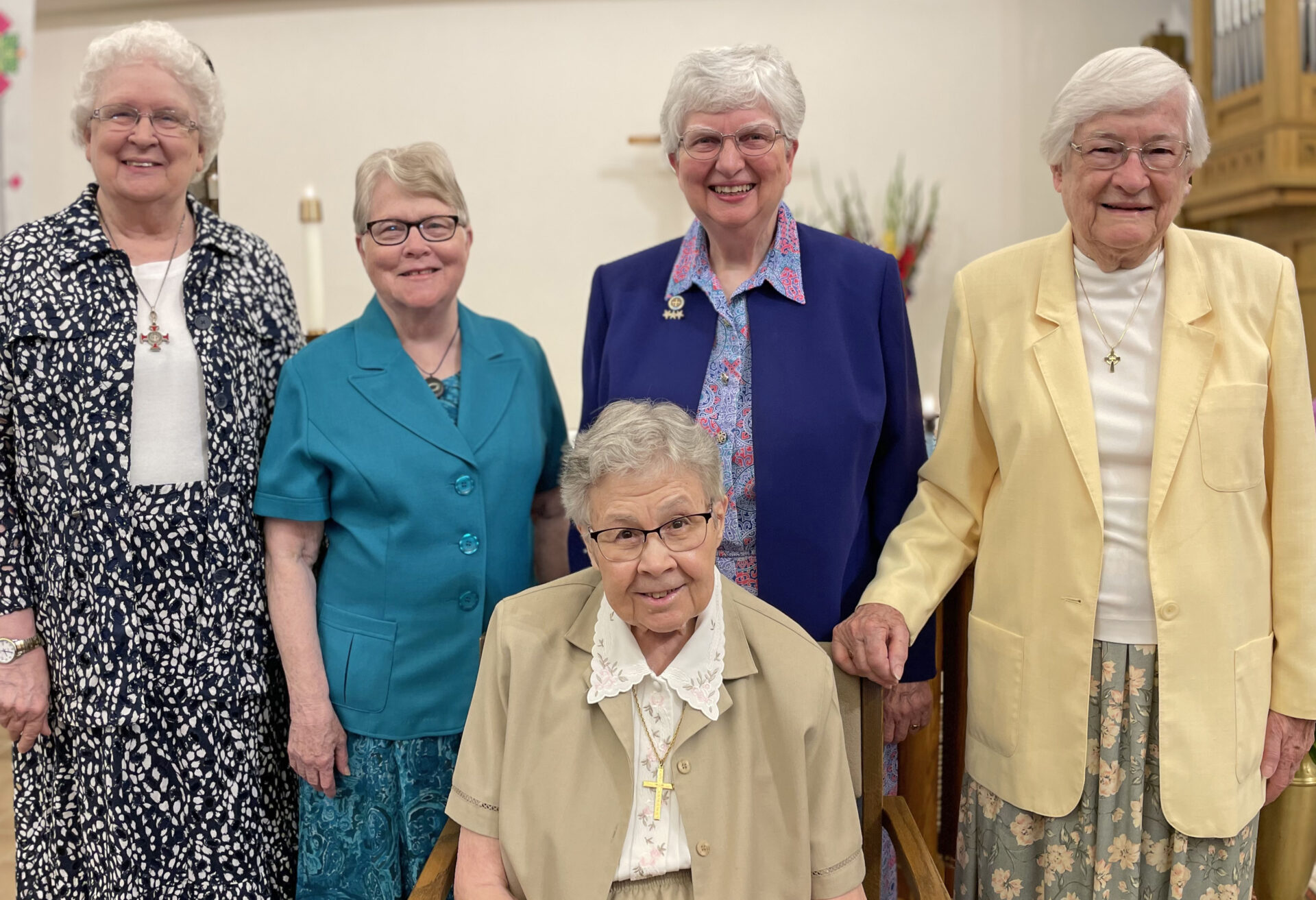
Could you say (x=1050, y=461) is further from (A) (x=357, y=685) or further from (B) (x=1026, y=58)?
(B) (x=1026, y=58)

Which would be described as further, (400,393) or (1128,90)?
(400,393)

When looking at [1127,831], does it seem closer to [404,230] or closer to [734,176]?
[734,176]

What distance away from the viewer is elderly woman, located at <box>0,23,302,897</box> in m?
1.83

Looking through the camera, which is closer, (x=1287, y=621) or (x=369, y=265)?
(x=1287, y=621)

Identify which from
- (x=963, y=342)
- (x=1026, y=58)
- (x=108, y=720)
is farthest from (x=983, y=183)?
(x=108, y=720)

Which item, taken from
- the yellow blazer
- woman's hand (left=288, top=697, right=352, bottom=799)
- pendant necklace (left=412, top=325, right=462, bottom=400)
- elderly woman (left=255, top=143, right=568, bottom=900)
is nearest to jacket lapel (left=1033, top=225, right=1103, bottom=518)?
the yellow blazer

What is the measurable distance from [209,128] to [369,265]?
1.31 ft

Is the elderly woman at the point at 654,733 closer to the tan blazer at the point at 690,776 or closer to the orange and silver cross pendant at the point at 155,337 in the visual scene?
the tan blazer at the point at 690,776

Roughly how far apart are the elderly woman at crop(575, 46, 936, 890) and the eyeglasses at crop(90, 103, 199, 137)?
33.2 inches

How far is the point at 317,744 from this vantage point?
73.4 inches

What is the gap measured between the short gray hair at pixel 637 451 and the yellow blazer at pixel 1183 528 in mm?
419

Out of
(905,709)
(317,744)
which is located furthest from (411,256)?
(905,709)

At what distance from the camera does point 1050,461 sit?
5.39 feet

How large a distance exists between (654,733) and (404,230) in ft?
3.22
